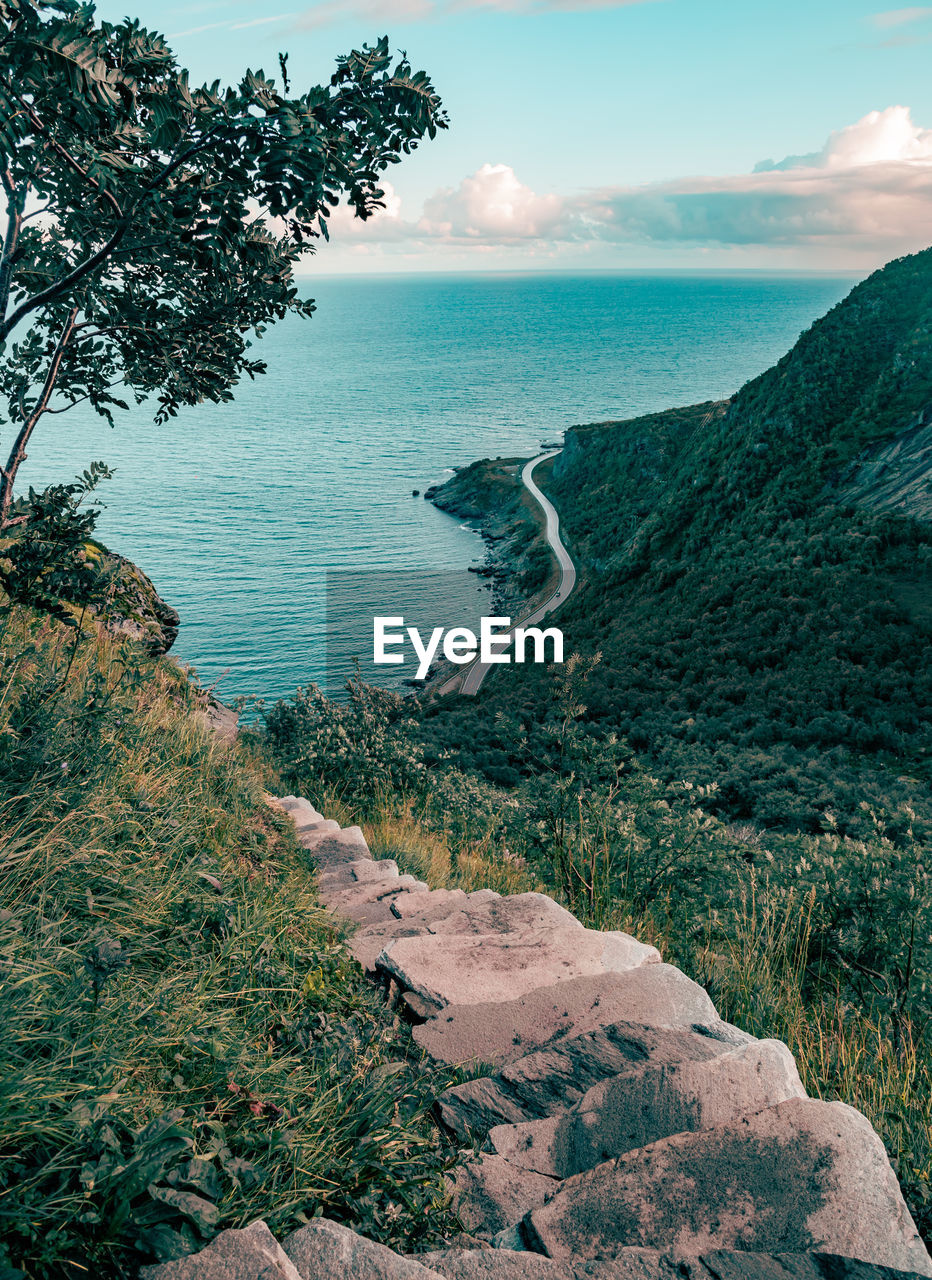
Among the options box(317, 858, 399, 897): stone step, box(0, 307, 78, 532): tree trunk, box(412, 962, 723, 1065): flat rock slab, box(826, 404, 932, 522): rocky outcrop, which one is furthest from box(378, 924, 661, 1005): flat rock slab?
box(826, 404, 932, 522): rocky outcrop

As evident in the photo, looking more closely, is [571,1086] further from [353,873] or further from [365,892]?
[353,873]

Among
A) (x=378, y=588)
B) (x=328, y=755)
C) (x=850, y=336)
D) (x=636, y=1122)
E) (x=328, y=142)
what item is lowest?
(x=378, y=588)

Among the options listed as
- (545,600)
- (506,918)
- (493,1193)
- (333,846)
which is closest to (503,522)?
(545,600)

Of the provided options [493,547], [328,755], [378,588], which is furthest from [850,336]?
[328,755]

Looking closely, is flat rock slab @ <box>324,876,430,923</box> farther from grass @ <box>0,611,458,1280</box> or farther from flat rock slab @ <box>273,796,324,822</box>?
flat rock slab @ <box>273,796,324,822</box>

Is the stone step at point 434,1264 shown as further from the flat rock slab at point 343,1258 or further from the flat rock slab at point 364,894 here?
the flat rock slab at point 364,894

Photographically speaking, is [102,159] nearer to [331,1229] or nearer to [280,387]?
[331,1229]
